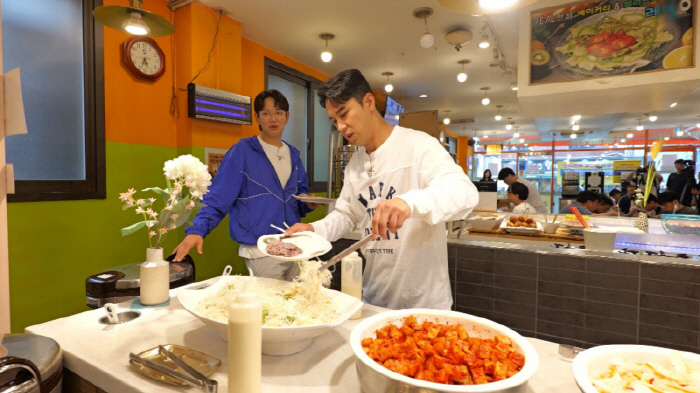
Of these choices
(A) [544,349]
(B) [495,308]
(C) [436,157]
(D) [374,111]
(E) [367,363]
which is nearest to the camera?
(E) [367,363]

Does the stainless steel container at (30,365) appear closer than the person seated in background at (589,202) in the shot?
Yes

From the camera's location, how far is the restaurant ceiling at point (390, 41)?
398cm

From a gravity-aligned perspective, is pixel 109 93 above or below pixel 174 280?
above

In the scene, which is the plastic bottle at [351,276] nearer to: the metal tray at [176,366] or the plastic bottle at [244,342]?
the metal tray at [176,366]

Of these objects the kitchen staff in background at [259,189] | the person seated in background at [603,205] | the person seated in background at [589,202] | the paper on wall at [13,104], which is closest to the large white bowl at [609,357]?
the paper on wall at [13,104]

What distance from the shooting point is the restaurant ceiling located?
3.98m

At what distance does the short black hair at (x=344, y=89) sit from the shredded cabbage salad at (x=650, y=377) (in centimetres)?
120

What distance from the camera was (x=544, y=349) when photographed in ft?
3.44

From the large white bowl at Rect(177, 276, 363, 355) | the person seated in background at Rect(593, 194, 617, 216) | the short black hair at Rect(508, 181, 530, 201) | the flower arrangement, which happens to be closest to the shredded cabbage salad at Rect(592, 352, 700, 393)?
the large white bowl at Rect(177, 276, 363, 355)

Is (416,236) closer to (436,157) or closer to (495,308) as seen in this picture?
(436,157)

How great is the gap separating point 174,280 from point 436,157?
4.22 ft

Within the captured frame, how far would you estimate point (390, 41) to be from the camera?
15.9ft

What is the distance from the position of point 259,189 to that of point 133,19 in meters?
1.16

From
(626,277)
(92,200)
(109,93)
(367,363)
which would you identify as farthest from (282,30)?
(367,363)
